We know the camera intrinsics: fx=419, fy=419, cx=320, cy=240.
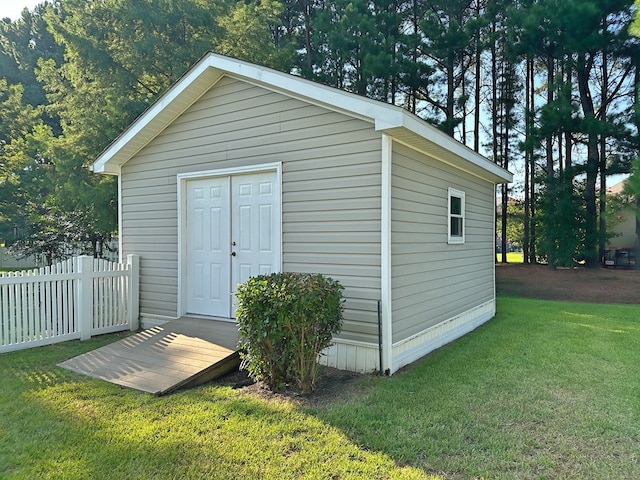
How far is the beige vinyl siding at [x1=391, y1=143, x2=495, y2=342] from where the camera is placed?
15.1ft

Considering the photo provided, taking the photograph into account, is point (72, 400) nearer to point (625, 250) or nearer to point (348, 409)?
point (348, 409)

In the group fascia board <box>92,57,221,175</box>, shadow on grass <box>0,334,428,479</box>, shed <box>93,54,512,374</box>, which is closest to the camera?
shadow on grass <box>0,334,428,479</box>

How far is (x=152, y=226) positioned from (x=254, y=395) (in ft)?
12.0

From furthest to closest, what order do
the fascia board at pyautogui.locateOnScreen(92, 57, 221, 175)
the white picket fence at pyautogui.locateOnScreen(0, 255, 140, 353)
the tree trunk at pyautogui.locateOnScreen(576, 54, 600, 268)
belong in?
the tree trunk at pyautogui.locateOnScreen(576, 54, 600, 268)
the fascia board at pyautogui.locateOnScreen(92, 57, 221, 175)
the white picket fence at pyautogui.locateOnScreen(0, 255, 140, 353)

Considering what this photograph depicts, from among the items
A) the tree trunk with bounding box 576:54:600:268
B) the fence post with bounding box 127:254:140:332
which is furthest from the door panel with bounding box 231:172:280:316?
the tree trunk with bounding box 576:54:600:268

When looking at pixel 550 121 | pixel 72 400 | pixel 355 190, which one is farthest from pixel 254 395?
pixel 550 121

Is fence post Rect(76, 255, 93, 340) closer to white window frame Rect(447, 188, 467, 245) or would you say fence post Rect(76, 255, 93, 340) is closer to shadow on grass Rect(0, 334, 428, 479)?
shadow on grass Rect(0, 334, 428, 479)

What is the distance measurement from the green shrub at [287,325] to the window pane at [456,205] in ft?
10.1

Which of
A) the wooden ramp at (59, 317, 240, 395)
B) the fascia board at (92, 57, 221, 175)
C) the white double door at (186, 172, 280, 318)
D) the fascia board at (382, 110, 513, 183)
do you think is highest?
the fascia board at (92, 57, 221, 175)

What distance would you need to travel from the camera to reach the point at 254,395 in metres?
3.80

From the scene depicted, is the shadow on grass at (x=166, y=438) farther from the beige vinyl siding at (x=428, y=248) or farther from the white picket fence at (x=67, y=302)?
the beige vinyl siding at (x=428, y=248)

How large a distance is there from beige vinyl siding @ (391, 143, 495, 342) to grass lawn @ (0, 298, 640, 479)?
2.66 feet

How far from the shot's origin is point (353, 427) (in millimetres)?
3133

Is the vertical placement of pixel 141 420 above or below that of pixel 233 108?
below
